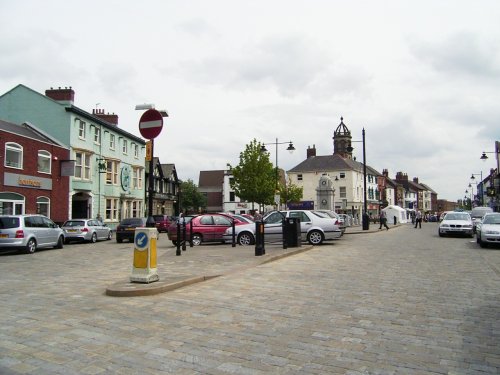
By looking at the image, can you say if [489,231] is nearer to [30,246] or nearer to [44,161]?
[30,246]

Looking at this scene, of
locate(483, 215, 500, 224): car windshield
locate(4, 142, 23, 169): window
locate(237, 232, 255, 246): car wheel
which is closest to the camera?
locate(483, 215, 500, 224): car windshield

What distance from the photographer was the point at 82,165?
111 ft

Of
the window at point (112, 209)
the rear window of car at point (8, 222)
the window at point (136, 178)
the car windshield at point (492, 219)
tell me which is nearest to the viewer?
the rear window of car at point (8, 222)

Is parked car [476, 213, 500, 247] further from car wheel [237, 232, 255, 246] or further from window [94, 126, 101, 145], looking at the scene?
window [94, 126, 101, 145]

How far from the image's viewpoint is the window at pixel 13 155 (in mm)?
25720

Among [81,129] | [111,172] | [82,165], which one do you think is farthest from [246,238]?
[111,172]

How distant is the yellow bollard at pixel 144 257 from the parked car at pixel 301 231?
10209 millimetres

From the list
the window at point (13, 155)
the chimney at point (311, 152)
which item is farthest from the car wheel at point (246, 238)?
the chimney at point (311, 152)

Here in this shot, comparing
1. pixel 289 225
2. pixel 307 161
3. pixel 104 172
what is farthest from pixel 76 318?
pixel 307 161

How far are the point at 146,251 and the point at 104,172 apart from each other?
30.4 m

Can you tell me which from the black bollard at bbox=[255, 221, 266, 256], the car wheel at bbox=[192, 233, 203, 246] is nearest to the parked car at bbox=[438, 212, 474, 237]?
the car wheel at bbox=[192, 233, 203, 246]

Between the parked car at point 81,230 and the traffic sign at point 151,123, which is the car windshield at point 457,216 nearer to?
the parked car at point 81,230

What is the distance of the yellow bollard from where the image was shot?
28.5ft

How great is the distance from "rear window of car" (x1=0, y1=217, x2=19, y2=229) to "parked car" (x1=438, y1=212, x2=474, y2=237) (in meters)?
22.0
